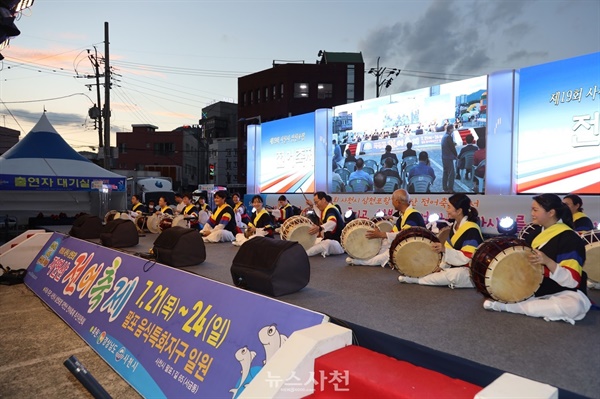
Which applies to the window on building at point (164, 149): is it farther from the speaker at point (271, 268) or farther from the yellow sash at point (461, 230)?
the yellow sash at point (461, 230)

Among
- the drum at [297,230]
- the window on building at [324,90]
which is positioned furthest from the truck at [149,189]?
the drum at [297,230]

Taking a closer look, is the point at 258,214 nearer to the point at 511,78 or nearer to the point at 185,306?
the point at 185,306

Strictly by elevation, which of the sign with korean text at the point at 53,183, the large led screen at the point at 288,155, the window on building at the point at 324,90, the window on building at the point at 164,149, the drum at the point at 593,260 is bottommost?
the drum at the point at 593,260

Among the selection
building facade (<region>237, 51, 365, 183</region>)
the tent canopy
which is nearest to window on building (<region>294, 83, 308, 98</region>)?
building facade (<region>237, 51, 365, 183</region>)

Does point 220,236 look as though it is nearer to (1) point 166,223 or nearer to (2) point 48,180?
(1) point 166,223

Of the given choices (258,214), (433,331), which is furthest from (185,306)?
(258,214)

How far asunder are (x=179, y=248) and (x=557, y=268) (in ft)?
13.9

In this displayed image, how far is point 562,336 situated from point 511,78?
7.23 m

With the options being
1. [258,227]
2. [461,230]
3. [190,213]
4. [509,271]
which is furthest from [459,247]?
[190,213]

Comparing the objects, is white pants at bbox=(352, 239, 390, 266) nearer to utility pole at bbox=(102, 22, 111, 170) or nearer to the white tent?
the white tent

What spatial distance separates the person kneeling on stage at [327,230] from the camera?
22.0 ft

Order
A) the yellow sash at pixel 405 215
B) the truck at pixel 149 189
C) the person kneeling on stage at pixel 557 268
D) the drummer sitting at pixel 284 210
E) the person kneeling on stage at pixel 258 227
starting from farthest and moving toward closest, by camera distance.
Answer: the truck at pixel 149 189, the drummer sitting at pixel 284 210, the person kneeling on stage at pixel 258 227, the yellow sash at pixel 405 215, the person kneeling on stage at pixel 557 268

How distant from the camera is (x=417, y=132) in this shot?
34.9 ft

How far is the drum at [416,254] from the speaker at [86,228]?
642 centimetres
